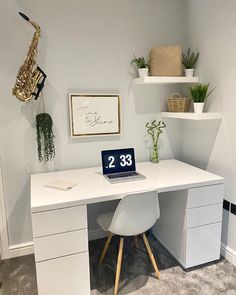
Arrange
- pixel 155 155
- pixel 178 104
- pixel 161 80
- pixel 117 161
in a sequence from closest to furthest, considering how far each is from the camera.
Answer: pixel 117 161 → pixel 161 80 → pixel 178 104 → pixel 155 155

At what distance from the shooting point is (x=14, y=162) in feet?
6.70

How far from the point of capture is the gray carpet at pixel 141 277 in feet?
5.78

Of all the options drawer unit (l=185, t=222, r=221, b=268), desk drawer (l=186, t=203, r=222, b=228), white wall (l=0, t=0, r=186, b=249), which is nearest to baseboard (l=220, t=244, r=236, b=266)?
drawer unit (l=185, t=222, r=221, b=268)

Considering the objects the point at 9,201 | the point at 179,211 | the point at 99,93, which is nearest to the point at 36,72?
the point at 99,93

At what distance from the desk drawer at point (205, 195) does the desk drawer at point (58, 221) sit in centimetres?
82

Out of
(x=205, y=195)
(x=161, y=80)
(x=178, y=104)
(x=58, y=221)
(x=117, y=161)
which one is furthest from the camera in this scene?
(x=178, y=104)

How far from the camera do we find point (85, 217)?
1.56m

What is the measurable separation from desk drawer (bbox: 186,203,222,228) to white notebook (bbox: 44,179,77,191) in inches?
35.5

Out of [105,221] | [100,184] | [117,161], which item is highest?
[117,161]

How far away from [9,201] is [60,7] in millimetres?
1660

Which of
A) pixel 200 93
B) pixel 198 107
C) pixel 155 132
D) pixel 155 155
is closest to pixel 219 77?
pixel 200 93

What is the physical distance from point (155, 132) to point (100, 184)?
95 centimetres

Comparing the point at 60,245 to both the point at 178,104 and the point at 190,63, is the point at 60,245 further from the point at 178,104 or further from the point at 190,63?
the point at 190,63

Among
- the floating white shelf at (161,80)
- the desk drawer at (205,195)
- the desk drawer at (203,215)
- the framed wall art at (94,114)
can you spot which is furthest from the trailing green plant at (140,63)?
the desk drawer at (203,215)
